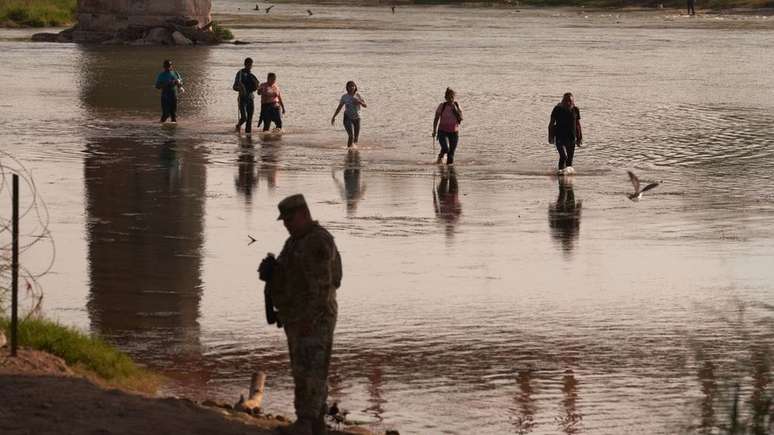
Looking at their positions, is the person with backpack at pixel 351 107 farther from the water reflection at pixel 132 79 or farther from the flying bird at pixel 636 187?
the flying bird at pixel 636 187

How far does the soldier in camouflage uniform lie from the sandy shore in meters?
0.46

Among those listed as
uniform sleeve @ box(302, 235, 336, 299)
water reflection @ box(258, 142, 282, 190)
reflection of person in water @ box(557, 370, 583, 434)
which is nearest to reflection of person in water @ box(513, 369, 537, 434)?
reflection of person in water @ box(557, 370, 583, 434)

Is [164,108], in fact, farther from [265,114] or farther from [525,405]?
[525,405]

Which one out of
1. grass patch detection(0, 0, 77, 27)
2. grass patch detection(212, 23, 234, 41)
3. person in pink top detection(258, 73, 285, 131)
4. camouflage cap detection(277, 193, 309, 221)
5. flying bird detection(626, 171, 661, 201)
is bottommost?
flying bird detection(626, 171, 661, 201)

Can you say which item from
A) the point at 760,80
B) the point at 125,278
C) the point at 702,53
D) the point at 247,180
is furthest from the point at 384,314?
the point at 702,53

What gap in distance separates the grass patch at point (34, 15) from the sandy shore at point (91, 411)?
268 ft

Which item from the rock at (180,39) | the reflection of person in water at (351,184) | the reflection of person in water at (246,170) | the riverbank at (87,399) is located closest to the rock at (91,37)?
the rock at (180,39)

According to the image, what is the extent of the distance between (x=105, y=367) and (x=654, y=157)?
19.4 metres

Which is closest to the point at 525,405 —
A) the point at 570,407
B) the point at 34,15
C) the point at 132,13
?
the point at 570,407

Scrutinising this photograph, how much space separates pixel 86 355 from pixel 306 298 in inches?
120

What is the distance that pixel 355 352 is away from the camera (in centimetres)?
1408

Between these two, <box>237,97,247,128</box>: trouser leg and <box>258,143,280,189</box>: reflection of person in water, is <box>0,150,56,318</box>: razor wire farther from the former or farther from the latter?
<box>237,97,247,128</box>: trouser leg

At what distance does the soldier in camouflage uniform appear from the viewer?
10.1m

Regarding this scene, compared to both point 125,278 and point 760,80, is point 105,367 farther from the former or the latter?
point 760,80
